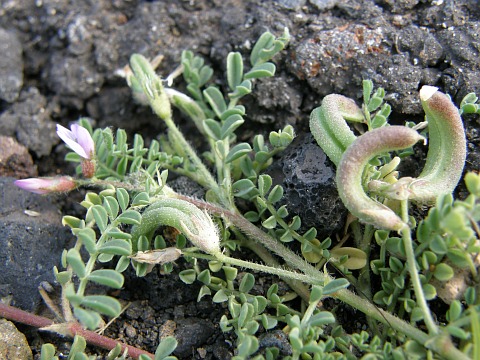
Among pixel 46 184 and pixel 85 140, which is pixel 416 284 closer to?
pixel 85 140

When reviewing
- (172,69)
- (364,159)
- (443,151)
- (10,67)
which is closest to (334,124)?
(364,159)

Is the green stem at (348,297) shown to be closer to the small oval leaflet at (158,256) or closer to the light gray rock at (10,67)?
the small oval leaflet at (158,256)

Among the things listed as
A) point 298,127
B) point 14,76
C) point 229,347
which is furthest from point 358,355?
point 14,76

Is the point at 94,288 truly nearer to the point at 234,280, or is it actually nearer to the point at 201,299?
the point at 201,299

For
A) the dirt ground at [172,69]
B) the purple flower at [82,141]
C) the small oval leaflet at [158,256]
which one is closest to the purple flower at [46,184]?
the purple flower at [82,141]

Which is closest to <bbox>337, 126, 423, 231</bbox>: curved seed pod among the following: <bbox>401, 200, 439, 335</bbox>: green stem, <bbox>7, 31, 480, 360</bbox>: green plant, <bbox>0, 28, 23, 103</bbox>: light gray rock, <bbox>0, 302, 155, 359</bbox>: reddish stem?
<bbox>7, 31, 480, 360</bbox>: green plant

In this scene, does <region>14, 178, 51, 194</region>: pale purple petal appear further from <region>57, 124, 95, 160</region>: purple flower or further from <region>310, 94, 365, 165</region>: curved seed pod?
<region>310, 94, 365, 165</region>: curved seed pod
